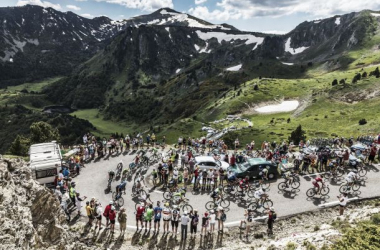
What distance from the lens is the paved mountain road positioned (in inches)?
1106

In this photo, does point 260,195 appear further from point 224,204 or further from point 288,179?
point 288,179

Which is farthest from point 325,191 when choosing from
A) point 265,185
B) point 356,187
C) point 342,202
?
point 265,185

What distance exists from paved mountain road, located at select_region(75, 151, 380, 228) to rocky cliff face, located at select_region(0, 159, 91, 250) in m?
7.34

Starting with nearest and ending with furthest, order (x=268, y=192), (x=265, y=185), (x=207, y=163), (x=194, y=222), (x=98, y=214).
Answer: (x=194, y=222)
(x=98, y=214)
(x=268, y=192)
(x=265, y=185)
(x=207, y=163)

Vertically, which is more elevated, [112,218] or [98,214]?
[98,214]

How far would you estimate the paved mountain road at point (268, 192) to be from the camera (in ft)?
92.2

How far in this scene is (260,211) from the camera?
2775cm

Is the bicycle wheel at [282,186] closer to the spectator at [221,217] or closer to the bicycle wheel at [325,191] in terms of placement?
the bicycle wheel at [325,191]

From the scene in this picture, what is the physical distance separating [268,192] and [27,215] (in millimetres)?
23448

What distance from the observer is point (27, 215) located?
18203mm

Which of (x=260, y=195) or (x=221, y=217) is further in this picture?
(x=260, y=195)

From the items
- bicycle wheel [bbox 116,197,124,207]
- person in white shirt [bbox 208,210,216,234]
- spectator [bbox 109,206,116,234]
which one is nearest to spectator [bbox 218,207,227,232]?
person in white shirt [bbox 208,210,216,234]

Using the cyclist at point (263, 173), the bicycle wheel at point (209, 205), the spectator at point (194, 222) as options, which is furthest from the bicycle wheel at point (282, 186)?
the spectator at point (194, 222)

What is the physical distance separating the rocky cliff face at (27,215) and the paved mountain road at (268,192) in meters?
7.34
